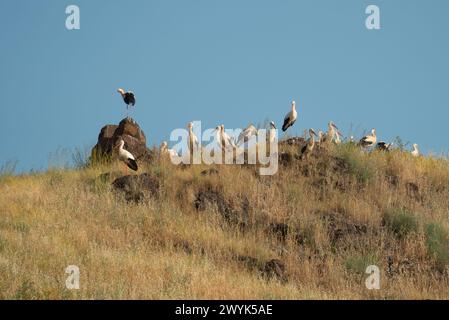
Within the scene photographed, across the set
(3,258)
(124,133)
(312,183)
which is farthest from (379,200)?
(3,258)

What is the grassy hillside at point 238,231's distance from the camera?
44.6 ft

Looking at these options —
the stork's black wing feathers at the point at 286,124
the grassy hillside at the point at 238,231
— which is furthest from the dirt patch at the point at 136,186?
the stork's black wing feathers at the point at 286,124

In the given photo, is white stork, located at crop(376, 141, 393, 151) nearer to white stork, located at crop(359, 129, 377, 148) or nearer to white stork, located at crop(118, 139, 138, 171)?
white stork, located at crop(359, 129, 377, 148)

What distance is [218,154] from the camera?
70.7 feet

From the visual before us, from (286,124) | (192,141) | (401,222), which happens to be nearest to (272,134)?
(286,124)

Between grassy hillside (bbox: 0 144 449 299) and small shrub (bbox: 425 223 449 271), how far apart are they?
3 centimetres

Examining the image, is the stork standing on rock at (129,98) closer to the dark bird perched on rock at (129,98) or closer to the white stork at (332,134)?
the dark bird perched on rock at (129,98)

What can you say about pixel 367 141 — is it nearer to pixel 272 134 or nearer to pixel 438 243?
pixel 272 134

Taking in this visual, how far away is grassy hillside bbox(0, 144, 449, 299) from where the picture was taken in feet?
44.6

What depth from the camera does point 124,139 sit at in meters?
22.0

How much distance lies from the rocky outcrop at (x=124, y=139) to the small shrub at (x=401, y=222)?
7.08 m

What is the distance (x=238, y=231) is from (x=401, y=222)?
370 centimetres

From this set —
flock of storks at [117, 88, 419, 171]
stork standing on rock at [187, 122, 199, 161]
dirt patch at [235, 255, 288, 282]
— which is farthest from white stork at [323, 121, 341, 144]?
dirt patch at [235, 255, 288, 282]
